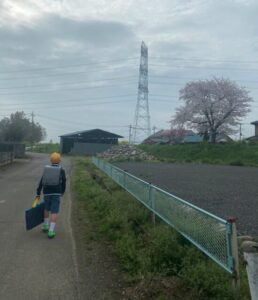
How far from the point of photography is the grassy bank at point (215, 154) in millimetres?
38062

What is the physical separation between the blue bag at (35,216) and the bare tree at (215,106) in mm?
45905

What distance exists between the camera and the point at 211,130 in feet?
176

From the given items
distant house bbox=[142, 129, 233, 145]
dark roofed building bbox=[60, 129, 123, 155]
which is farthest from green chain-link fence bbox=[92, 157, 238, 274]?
dark roofed building bbox=[60, 129, 123, 155]

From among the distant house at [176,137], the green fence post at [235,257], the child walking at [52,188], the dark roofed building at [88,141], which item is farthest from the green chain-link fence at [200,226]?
the dark roofed building at [88,141]

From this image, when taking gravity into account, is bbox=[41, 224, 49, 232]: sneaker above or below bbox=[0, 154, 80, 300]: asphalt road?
above

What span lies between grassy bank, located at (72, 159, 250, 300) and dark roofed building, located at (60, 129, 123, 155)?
61.9 meters

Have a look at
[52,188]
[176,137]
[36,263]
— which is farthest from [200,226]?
[176,137]

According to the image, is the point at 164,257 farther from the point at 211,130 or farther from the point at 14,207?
the point at 211,130

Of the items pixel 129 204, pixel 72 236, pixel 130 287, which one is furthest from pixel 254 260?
pixel 129 204

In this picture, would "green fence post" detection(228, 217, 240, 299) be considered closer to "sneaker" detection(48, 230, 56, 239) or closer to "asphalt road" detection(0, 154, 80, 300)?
"asphalt road" detection(0, 154, 80, 300)

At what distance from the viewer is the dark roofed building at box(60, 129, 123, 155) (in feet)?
231

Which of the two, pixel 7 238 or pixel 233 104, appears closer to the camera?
pixel 7 238

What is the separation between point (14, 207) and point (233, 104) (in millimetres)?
45019

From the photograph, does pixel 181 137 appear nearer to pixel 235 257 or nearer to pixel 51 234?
pixel 51 234
